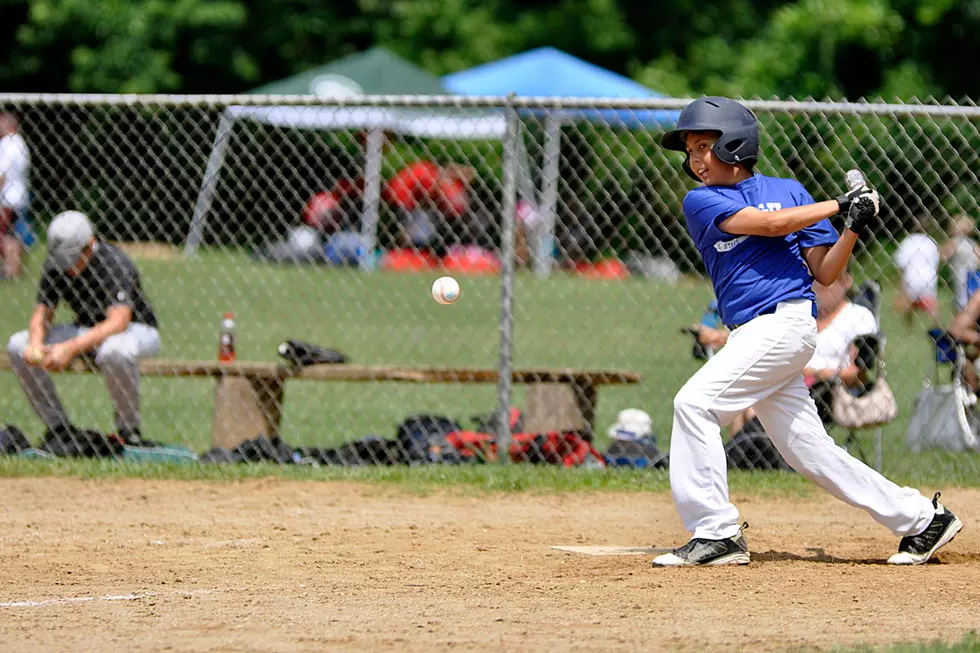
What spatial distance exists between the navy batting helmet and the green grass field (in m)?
3.17

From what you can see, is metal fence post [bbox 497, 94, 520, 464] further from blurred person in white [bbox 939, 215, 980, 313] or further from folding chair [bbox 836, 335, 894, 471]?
blurred person in white [bbox 939, 215, 980, 313]

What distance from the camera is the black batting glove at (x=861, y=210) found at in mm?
5156

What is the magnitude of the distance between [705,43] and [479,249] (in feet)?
33.0

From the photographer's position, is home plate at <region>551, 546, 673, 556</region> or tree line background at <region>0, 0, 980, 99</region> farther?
tree line background at <region>0, 0, 980, 99</region>

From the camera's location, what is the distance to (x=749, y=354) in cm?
532

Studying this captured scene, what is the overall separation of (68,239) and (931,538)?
210 inches

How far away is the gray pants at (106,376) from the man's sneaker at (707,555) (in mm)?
4181

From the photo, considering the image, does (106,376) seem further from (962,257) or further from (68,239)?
(962,257)

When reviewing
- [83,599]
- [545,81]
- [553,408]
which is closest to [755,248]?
[83,599]

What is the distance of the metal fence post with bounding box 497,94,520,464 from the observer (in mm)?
7727

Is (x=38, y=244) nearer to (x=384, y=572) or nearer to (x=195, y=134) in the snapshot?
(x=195, y=134)

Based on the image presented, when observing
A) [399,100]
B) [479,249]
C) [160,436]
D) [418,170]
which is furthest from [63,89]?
[399,100]

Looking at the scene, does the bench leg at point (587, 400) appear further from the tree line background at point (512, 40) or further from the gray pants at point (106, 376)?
the tree line background at point (512, 40)

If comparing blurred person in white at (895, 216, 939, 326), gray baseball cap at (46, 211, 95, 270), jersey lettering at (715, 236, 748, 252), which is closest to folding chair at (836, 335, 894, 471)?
jersey lettering at (715, 236, 748, 252)
